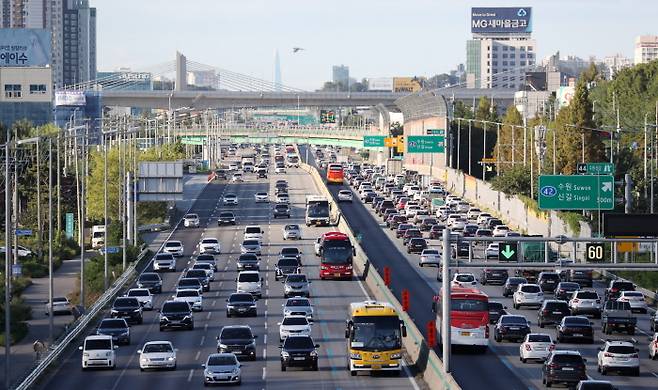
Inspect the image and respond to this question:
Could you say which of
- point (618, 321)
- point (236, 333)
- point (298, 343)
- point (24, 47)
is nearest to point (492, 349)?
point (618, 321)

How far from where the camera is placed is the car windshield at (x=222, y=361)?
45250mm

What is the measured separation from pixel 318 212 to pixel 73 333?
2328 inches

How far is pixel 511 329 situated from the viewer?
5612 centimetres

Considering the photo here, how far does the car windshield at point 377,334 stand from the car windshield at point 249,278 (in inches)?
1019

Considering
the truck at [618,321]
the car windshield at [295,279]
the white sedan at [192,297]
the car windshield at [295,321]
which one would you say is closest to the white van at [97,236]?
the car windshield at [295,279]

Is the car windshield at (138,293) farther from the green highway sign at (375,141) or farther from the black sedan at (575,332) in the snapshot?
the green highway sign at (375,141)

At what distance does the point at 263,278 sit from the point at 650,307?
23.2 m

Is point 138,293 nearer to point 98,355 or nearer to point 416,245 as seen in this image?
point 98,355

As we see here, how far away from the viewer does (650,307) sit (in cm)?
7025

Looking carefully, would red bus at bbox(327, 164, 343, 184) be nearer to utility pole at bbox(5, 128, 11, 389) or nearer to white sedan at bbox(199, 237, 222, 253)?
white sedan at bbox(199, 237, 222, 253)

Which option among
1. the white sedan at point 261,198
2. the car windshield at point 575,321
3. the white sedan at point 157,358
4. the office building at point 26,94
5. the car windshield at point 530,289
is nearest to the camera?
the white sedan at point 157,358

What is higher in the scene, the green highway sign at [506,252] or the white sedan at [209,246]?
the green highway sign at [506,252]

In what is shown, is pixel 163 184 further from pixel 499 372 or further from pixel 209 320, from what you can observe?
pixel 499 372

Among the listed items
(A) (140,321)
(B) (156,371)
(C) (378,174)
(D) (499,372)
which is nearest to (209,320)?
(A) (140,321)
